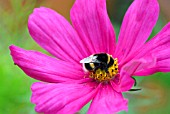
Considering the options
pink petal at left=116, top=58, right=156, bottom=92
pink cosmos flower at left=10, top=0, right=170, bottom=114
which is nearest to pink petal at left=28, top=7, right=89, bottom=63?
pink cosmos flower at left=10, top=0, right=170, bottom=114

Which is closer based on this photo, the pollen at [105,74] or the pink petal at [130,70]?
the pink petal at [130,70]

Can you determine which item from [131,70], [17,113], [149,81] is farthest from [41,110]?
[149,81]

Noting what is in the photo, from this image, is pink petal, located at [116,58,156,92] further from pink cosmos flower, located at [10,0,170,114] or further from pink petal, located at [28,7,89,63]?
pink petal, located at [28,7,89,63]

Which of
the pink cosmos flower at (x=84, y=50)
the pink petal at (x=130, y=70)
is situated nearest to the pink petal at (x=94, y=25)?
the pink cosmos flower at (x=84, y=50)

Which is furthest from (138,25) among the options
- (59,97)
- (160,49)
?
(59,97)

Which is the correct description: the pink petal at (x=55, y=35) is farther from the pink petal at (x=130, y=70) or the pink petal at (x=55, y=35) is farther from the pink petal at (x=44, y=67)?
the pink petal at (x=130, y=70)
